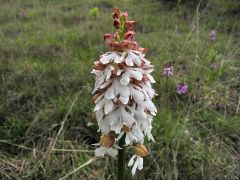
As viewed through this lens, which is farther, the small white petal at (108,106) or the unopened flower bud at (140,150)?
the unopened flower bud at (140,150)

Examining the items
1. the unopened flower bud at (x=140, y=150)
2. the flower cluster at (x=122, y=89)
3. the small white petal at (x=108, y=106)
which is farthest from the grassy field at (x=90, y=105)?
the small white petal at (x=108, y=106)

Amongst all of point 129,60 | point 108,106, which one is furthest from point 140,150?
point 129,60

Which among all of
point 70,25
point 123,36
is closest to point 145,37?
point 70,25

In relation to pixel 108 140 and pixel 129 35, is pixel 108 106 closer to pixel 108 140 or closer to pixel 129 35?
pixel 108 140

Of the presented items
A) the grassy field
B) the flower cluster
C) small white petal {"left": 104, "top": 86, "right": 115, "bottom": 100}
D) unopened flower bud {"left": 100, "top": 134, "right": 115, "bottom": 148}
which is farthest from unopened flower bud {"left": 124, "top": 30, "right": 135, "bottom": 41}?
the grassy field

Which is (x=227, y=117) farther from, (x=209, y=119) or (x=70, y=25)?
(x=70, y=25)

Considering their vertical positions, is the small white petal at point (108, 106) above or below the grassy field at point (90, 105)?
above

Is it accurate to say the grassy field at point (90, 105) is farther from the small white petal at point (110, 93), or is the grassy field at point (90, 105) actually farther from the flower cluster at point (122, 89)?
the small white petal at point (110, 93)
